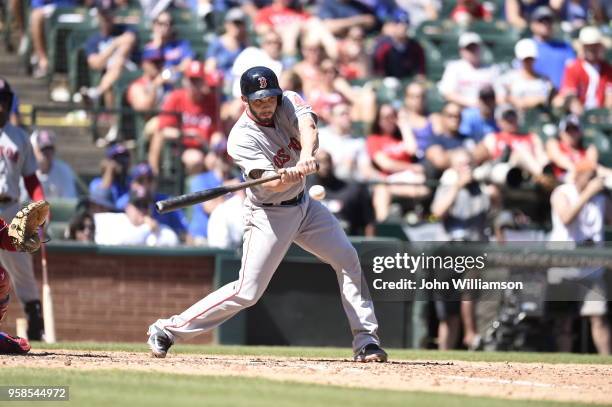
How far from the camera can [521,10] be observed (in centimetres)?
1803

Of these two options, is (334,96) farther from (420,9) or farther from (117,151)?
(420,9)

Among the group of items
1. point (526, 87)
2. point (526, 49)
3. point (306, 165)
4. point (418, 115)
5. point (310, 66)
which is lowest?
point (306, 165)

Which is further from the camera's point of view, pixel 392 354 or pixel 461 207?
pixel 461 207

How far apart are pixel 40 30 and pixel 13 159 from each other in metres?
5.29

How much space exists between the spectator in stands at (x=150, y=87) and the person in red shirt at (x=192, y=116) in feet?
0.76

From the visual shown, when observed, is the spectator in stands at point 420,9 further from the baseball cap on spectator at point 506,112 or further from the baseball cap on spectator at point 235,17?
the baseball cap on spectator at point 506,112

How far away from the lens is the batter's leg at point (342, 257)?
332 inches

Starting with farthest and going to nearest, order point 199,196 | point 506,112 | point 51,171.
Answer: point 506,112
point 51,171
point 199,196

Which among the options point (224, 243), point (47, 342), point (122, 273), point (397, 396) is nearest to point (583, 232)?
point (224, 243)

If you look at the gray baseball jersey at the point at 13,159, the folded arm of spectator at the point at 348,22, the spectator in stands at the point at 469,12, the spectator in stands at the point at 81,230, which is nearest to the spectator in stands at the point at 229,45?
the folded arm of spectator at the point at 348,22

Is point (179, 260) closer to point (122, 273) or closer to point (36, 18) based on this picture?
point (122, 273)

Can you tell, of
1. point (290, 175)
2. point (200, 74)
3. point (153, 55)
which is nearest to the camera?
point (290, 175)

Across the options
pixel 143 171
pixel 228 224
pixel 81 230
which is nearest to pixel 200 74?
pixel 143 171

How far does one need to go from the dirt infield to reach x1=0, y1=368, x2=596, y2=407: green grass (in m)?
0.31
